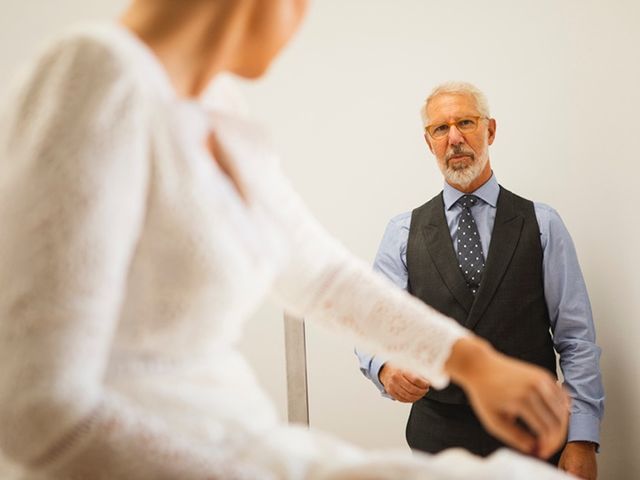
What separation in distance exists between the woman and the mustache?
1730 mm

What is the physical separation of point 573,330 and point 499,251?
33 centimetres

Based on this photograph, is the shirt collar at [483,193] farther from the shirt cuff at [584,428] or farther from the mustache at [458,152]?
the shirt cuff at [584,428]

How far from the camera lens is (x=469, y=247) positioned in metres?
2.33

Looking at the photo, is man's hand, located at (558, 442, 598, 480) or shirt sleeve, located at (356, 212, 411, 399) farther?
shirt sleeve, located at (356, 212, 411, 399)

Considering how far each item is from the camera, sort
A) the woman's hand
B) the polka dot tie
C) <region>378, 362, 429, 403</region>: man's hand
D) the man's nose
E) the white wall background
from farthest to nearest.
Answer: the man's nose < the white wall background < the polka dot tie < <region>378, 362, 429, 403</region>: man's hand < the woman's hand

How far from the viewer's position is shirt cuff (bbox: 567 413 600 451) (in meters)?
2.18

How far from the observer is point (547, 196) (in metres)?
2.62

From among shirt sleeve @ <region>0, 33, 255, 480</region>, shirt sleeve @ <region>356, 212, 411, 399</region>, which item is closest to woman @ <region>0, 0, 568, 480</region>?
shirt sleeve @ <region>0, 33, 255, 480</region>

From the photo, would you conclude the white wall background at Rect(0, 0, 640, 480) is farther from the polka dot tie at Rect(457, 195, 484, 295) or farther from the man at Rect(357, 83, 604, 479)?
Answer: the polka dot tie at Rect(457, 195, 484, 295)

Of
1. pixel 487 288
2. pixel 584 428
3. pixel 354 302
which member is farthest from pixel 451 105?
pixel 354 302

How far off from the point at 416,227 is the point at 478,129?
0.40m

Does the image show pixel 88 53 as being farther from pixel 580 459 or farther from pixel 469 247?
pixel 580 459

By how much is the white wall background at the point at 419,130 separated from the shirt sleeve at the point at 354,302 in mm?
1645

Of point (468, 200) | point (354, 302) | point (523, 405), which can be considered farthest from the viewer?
point (468, 200)
